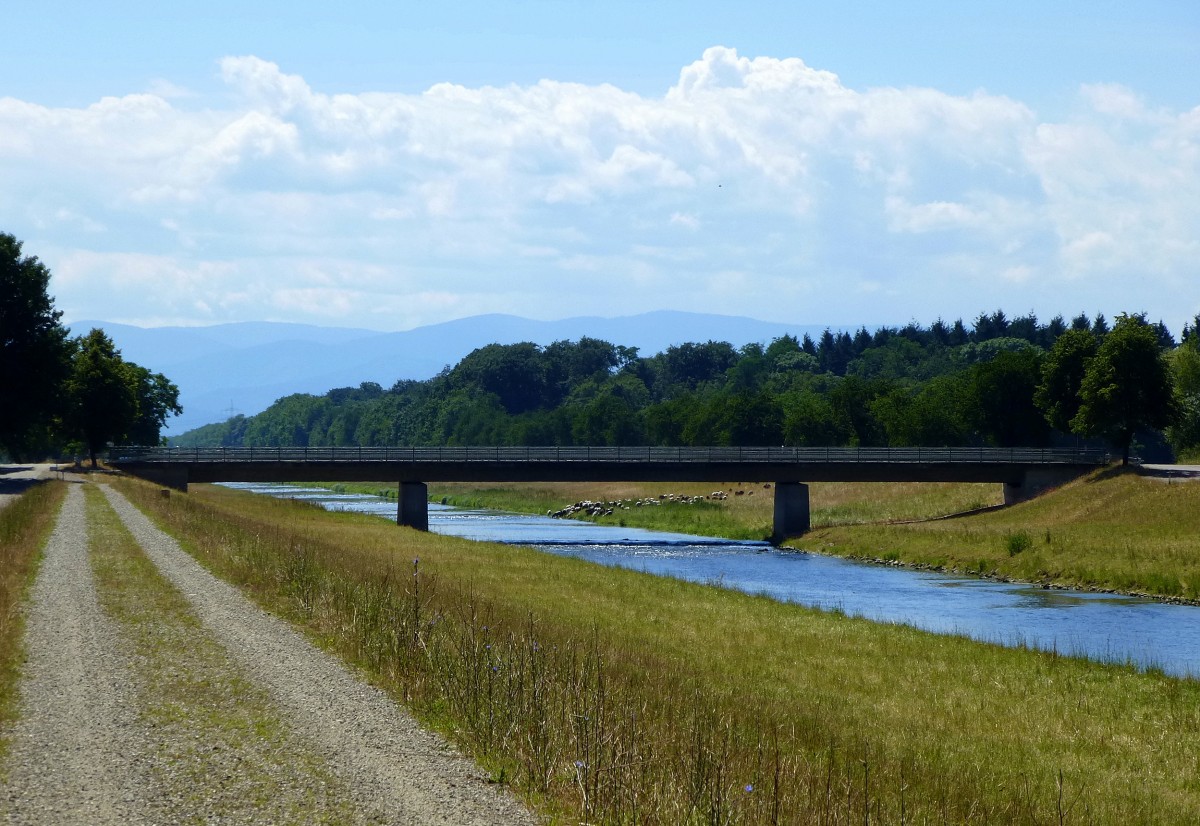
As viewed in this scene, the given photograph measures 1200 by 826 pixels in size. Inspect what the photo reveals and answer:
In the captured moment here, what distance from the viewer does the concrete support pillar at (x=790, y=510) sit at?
85.5m

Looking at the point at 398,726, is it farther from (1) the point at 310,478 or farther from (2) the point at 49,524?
(1) the point at 310,478

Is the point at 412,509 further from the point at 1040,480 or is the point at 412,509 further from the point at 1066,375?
the point at 1066,375

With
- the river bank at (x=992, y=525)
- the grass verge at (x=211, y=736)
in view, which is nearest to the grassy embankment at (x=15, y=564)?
the grass verge at (x=211, y=736)

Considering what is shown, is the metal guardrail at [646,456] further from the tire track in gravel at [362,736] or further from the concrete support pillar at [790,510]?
the tire track in gravel at [362,736]

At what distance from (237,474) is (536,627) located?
228 feet

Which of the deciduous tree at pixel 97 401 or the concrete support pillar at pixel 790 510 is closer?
the concrete support pillar at pixel 790 510

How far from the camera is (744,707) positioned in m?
19.2

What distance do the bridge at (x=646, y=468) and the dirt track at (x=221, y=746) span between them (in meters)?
64.4

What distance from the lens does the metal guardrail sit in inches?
3484

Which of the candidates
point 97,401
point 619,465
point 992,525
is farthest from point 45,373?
point 992,525

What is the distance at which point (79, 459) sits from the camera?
11425 cm

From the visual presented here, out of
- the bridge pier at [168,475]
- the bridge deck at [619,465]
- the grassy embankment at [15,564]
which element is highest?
the bridge deck at [619,465]

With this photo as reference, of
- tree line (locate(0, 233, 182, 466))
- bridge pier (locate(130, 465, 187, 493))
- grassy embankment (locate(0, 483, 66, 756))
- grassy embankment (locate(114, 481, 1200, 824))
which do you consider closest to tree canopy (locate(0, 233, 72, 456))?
tree line (locate(0, 233, 182, 466))

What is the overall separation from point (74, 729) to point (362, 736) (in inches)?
139
